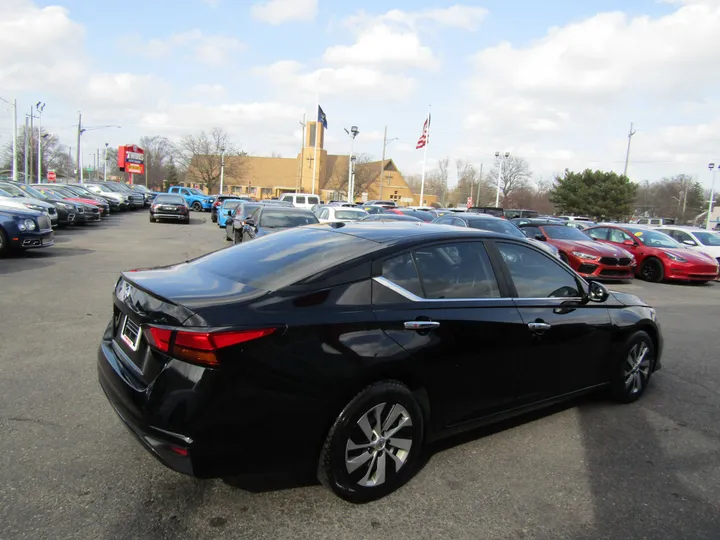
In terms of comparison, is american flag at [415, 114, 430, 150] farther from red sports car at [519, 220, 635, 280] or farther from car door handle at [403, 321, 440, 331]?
car door handle at [403, 321, 440, 331]

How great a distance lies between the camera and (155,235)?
19.6 metres

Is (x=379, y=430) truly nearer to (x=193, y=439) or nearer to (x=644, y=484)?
(x=193, y=439)

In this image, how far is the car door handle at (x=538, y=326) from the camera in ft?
11.7


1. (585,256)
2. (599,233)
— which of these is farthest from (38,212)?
(599,233)

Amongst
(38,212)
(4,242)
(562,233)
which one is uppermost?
(562,233)

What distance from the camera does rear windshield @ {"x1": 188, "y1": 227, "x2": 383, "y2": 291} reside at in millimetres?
2990

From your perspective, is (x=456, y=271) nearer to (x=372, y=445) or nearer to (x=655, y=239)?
(x=372, y=445)

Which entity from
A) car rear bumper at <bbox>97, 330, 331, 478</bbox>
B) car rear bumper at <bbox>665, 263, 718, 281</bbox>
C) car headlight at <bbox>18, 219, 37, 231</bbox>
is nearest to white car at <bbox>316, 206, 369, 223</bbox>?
car headlight at <bbox>18, 219, 37, 231</bbox>

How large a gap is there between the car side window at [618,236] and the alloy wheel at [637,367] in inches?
477

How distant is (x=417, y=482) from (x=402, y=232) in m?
1.67

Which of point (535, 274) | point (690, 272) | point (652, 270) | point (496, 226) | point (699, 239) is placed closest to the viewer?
point (535, 274)

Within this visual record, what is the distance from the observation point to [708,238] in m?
17.0

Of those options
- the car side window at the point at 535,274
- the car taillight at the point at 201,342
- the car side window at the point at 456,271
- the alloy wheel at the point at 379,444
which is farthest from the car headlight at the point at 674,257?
the car taillight at the point at 201,342

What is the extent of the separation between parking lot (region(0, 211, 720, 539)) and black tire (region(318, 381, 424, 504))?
0.12m
